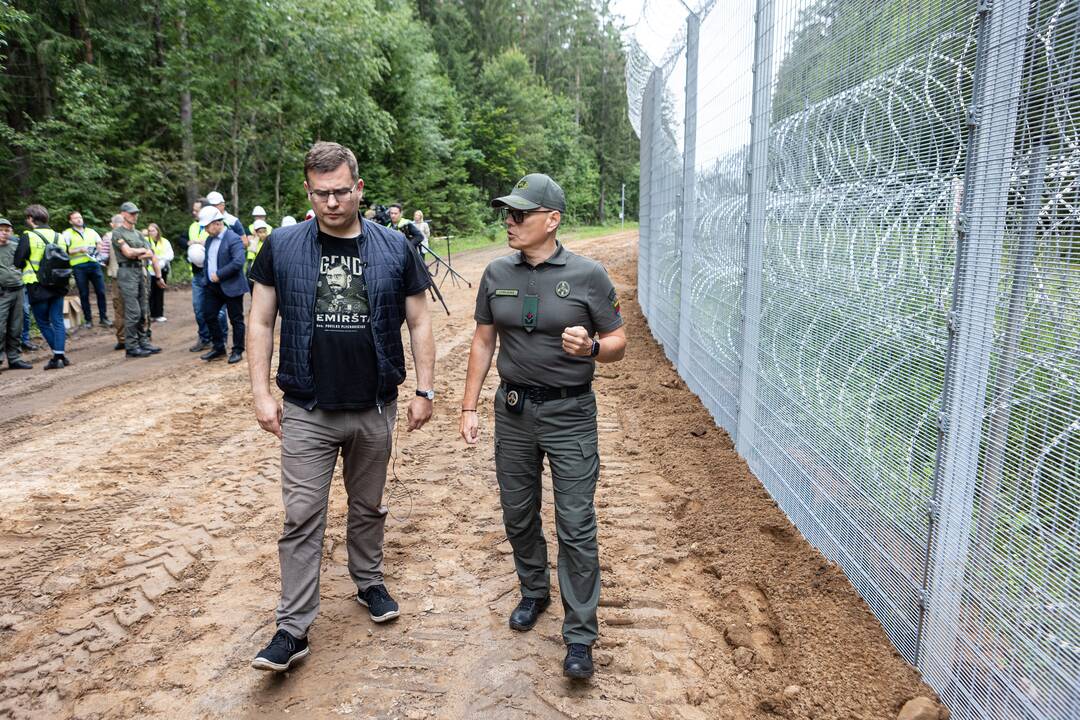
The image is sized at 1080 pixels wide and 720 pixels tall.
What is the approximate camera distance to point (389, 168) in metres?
28.8

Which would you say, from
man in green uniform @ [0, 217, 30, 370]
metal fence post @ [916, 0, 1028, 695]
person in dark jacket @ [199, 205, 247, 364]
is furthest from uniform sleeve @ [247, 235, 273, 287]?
man in green uniform @ [0, 217, 30, 370]

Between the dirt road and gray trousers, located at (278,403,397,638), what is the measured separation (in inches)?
10.5

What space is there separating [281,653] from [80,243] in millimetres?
9979

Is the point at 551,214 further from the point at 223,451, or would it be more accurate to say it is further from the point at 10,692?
the point at 223,451

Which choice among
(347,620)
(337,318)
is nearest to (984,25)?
(337,318)

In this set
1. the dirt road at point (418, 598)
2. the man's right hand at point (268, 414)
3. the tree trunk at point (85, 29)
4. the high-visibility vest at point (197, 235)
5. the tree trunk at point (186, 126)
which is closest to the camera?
the dirt road at point (418, 598)

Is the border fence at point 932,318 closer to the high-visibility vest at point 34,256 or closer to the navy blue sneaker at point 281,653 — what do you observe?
the navy blue sneaker at point 281,653

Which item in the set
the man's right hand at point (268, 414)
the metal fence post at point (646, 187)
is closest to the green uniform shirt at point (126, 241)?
the metal fence post at point (646, 187)

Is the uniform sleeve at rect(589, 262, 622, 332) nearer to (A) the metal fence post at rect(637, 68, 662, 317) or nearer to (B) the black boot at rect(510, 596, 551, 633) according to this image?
(B) the black boot at rect(510, 596, 551, 633)

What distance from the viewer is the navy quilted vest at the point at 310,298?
3033 millimetres

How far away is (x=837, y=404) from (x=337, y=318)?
7.11ft

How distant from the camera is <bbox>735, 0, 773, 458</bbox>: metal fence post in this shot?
4.41 meters

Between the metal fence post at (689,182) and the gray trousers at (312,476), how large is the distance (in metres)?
3.99

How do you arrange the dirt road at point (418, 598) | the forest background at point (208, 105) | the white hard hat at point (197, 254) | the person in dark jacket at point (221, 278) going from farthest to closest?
the forest background at point (208, 105) → the white hard hat at point (197, 254) → the person in dark jacket at point (221, 278) → the dirt road at point (418, 598)
